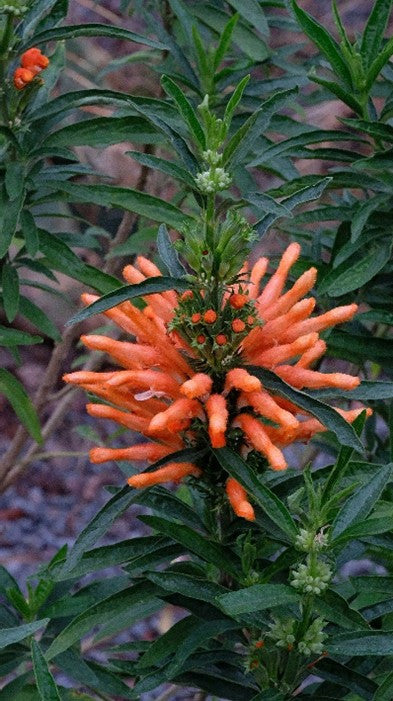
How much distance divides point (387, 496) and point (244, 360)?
0.51 metres

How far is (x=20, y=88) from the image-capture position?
2.11 m

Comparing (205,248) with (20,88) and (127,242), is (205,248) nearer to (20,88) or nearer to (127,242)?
(20,88)

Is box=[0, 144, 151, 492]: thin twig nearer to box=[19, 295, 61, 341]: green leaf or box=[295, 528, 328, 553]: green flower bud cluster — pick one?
box=[19, 295, 61, 341]: green leaf

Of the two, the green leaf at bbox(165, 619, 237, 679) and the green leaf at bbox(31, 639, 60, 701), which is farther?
the green leaf at bbox(165, 619, 237, 679)

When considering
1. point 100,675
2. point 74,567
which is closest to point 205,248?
point 74,567

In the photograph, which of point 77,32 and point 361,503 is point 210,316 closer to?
point 361,503

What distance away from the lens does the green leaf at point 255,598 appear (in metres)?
1.54

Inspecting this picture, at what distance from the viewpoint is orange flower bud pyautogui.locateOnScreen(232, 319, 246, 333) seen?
1.63m

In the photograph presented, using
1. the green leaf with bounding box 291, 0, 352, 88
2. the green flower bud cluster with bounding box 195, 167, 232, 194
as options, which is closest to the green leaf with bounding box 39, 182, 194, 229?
the green leaf with bounding box 291, 0, 352, 88

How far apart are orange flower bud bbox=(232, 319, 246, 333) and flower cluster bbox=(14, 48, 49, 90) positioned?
2.53 ft

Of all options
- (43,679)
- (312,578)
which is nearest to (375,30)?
(312,578)

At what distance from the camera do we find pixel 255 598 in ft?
5.10

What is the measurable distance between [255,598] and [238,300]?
45 cm

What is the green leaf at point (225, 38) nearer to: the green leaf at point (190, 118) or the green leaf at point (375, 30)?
the green leaf at point (375, 30)
